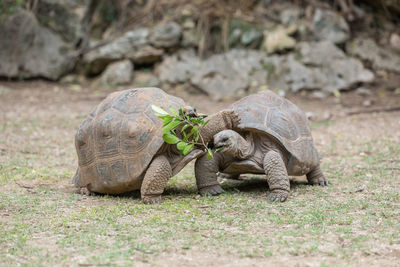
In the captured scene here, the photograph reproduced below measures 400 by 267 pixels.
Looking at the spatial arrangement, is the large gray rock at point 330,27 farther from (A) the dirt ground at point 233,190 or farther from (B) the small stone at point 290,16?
(A) the dirt ground at point 233,190

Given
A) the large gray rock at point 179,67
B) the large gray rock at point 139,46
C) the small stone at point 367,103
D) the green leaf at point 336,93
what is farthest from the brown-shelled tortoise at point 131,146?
the large gray rock at point 139,46

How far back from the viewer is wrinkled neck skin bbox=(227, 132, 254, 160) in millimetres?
4237

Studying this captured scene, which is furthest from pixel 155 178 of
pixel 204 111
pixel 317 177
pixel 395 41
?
pixel 395 41

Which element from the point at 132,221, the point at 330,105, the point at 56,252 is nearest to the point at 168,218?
the point at 132,221

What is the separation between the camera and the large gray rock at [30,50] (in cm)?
1095

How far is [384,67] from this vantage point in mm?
10961

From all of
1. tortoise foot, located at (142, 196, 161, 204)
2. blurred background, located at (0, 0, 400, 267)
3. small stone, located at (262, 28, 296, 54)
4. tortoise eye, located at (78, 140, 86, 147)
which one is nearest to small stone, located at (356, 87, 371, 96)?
blurred background, located at (0, 0, 400, 267)

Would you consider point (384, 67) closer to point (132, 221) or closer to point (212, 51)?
point (212, 51)

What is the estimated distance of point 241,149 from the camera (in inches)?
169

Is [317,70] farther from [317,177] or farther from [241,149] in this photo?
[241,149]

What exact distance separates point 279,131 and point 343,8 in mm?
7968

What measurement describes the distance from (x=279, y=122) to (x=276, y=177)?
546mm

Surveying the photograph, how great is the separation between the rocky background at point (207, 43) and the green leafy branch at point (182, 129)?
6.02 metres

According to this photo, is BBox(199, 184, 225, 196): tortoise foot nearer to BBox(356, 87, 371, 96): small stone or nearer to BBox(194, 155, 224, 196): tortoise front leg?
BBox(194, 155, 224, 196): tortoise front leg
